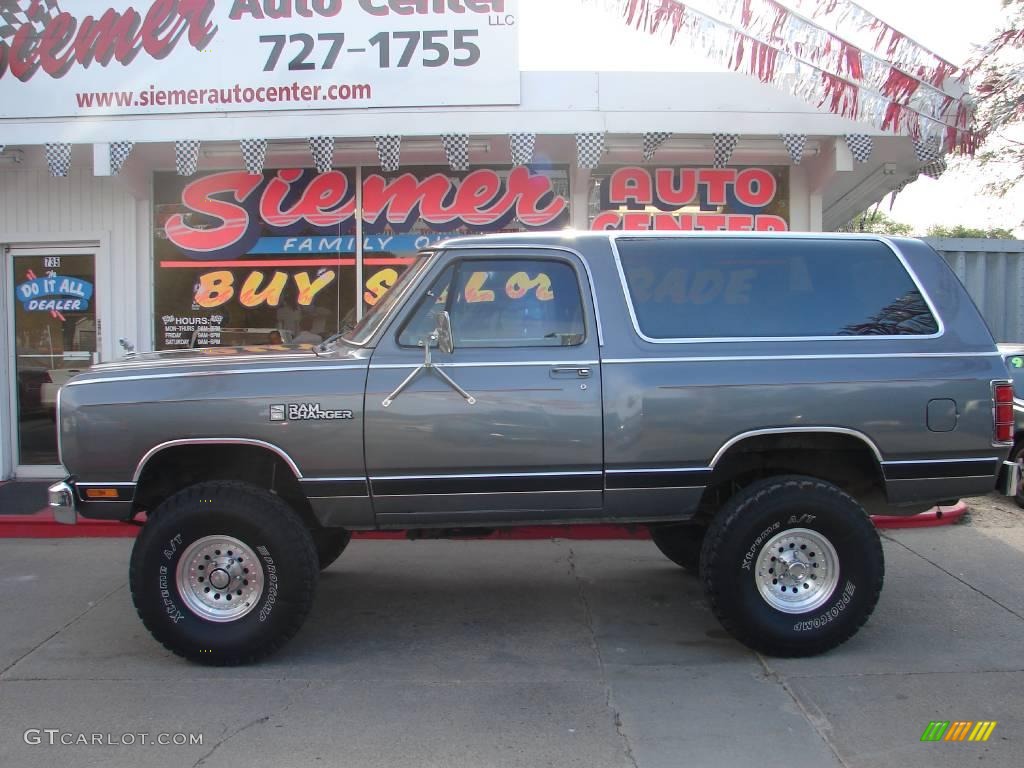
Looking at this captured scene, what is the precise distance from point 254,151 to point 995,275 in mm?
8693

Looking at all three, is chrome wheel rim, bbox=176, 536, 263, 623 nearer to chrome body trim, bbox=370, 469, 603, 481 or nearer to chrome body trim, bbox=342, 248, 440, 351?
chrome body trim, bbox=370, 469, 603, 481

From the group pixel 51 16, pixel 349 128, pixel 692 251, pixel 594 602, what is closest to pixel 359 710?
pixel 594 602

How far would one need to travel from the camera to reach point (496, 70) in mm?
7793

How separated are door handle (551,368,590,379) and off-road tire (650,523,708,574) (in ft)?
5.58

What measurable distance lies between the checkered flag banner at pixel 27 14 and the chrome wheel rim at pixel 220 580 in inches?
248

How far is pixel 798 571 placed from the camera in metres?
4.52

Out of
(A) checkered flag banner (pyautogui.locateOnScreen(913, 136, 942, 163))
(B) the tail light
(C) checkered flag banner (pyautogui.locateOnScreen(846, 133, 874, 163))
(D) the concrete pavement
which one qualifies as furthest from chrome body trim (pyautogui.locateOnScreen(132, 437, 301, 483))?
(A) checkered flag banner (pyautogui.locateOnScreen(913, 136, 942, 163))

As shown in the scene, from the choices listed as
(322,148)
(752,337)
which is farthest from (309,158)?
(752,337)

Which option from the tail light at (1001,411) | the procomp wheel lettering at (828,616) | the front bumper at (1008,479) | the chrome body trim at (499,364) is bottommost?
the procomp wheel lettering at (828,616)

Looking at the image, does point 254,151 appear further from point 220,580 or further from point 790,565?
point 790,565

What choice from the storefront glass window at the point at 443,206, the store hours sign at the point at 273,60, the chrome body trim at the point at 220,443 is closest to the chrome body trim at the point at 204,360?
the chrome body trim at the point at 220,443

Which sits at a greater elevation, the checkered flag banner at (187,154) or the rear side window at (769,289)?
the checkered flag banner at (187,154)

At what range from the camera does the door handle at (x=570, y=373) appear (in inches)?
172

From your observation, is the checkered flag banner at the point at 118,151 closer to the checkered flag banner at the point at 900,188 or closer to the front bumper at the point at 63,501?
the front bumper at the point at 63,501
